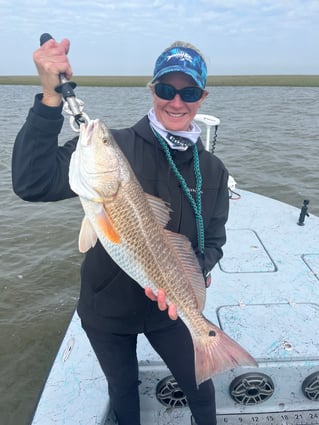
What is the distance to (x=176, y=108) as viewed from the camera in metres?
2.65

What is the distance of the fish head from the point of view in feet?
7.66

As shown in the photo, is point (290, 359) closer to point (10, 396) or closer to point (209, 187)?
point (209, 187)

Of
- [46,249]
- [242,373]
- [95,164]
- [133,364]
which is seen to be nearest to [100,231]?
[95,164]

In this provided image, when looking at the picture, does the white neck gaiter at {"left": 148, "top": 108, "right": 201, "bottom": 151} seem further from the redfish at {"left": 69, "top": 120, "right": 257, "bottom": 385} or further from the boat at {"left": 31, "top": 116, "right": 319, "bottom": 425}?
the boat at {"left": 31, "top": 116, "right": 319, "bottom": 425}

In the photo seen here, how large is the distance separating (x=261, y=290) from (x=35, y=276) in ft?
16.3

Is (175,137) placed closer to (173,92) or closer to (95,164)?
(173,92)

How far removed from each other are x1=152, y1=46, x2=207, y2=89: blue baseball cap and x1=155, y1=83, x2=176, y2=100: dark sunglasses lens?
0.24ft

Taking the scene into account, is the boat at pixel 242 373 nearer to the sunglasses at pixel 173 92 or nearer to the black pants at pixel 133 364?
the black pants at pixel 133 364

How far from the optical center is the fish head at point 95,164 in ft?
7.66

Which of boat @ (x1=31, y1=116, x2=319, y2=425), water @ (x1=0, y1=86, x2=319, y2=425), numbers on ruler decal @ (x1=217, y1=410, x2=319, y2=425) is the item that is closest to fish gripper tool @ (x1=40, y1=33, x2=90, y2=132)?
boat @ (x1=31, y1=116, x2=319, y2=425)

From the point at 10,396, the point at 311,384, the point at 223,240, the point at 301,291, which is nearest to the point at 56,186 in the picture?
the point at 223,240

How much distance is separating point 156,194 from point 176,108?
0.63 metres

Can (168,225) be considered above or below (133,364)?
above

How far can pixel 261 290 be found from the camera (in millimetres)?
4684
